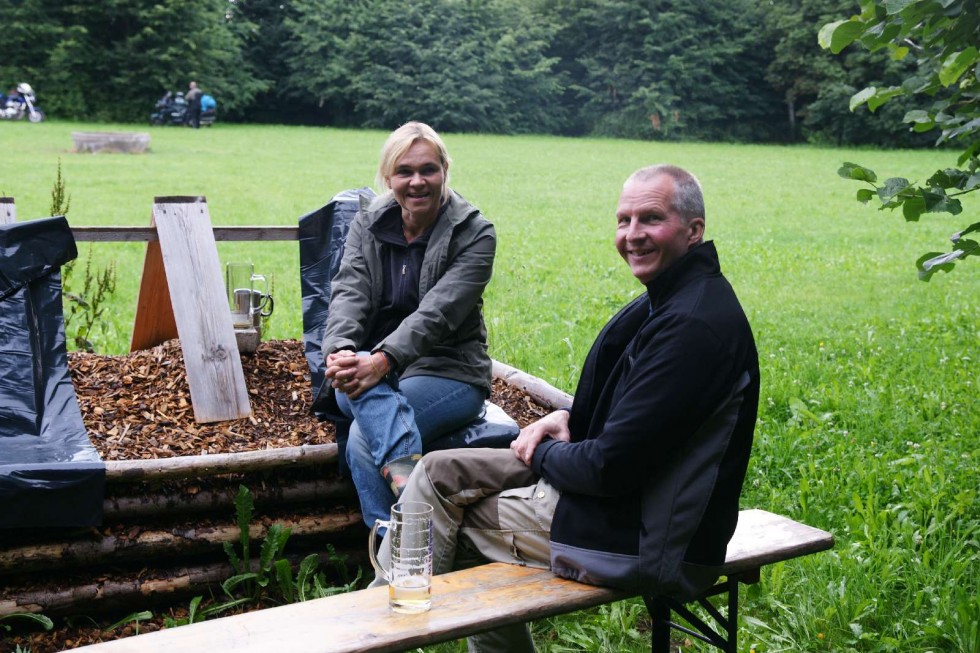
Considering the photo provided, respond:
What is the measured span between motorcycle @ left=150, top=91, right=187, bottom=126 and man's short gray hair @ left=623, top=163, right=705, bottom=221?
32551 millimetres

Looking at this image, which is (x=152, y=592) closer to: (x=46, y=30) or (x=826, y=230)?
(x=826, y=230)

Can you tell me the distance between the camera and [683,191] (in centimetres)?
254

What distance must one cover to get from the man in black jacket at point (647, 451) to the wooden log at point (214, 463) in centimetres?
119

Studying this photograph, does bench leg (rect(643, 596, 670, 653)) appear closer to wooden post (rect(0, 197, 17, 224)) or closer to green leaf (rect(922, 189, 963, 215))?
green leaf (rect(922, 189, 963, 215))

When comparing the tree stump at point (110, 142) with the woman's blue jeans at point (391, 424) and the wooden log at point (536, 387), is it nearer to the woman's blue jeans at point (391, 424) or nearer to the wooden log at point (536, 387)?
the wooden log at point (536, 387)

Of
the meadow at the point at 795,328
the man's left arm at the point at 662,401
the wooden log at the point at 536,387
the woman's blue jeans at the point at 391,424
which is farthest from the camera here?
the wooden log at the point at 536,387

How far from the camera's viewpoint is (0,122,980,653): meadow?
12.2 feet

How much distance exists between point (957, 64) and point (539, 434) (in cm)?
215

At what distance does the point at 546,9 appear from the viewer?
45375 millimetres

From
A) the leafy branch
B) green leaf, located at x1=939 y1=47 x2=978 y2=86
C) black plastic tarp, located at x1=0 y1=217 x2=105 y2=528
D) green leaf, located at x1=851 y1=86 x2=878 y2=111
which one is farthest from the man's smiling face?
black plastic tarp, located at x1=0 y1=217 x2=105 y2=528

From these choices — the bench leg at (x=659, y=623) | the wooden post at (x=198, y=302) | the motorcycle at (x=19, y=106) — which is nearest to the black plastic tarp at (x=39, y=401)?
the wooden post at (x=198, y=302)

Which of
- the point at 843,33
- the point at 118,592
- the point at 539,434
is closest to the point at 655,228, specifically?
the point at 539,434

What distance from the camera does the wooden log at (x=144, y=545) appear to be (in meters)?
3.40

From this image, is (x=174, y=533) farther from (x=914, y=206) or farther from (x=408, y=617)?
(x=914, y=206)
